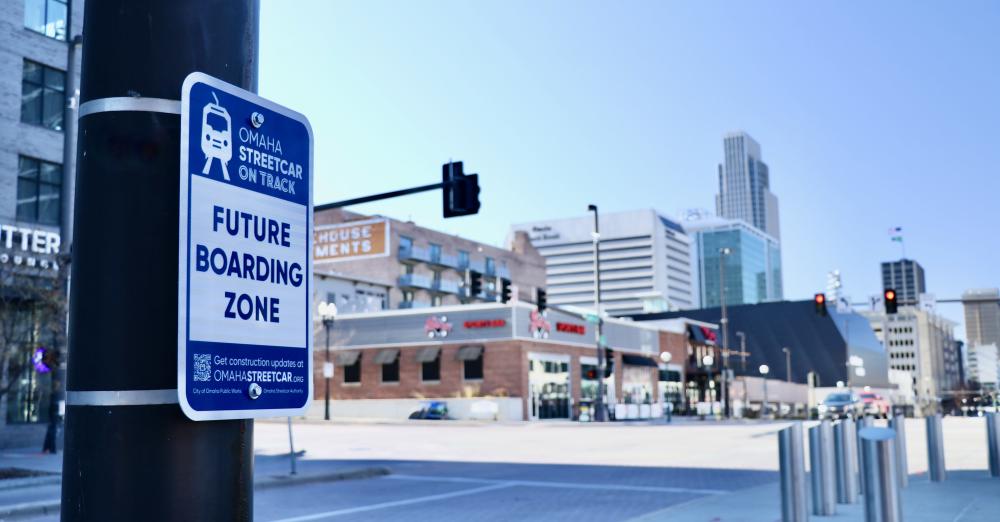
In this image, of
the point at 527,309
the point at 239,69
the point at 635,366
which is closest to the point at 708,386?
the point at 635,366

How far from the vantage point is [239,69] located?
271 cm

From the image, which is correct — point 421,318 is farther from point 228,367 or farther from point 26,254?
point 228,367

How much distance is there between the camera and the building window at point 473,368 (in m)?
56.8

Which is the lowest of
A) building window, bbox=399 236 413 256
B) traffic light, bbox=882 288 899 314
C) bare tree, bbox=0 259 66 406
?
bare tree, bbox=0 259 66 406

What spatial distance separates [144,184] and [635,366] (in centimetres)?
6875

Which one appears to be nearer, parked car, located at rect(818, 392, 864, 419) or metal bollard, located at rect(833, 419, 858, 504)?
metal bollard, located at rect(833, 419, 858, 504)

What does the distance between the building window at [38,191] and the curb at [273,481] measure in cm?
1327

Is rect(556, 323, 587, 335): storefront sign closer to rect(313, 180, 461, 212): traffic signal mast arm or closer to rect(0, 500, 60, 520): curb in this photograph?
rect(313, 180, 461, 212): traffic signal mast arm

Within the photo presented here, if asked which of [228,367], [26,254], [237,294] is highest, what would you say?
[26,254]

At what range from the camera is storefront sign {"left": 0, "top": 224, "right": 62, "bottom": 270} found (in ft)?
84.8

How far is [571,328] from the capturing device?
62.2 m

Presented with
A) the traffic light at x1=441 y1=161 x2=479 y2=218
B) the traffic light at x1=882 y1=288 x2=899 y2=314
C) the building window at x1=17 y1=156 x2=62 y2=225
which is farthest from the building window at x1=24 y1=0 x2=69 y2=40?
the traffic light at x1=882 y1=288 x2=899 y2=314

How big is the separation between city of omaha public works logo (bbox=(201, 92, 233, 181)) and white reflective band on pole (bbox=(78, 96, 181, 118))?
81mm

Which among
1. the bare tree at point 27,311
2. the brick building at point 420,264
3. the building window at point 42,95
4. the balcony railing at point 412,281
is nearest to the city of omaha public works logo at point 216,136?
the bare tree at point 27,311
